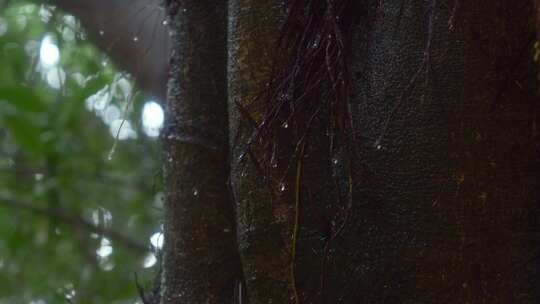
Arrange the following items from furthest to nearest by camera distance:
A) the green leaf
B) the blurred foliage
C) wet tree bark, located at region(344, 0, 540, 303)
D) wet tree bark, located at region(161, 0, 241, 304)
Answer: the blurred foliage
the green leaf
wet tree bark, located at region(161, 0, 241, 304)
wet tree bark, located at region(344, 0, 540, 303)

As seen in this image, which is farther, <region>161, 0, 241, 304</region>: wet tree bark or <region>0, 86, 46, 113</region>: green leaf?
<region>0, 86, 46, 113</region>: green leaf

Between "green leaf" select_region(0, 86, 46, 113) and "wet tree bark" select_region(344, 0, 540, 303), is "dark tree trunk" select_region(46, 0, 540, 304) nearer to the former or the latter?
"wet tree bark" select_region(344, 0, 540, 303)

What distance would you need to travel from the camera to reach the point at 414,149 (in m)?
1.19

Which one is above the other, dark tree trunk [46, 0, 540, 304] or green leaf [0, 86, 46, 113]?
green leaf [0, 86, 46, 113]

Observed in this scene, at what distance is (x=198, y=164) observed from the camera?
1.45 metres

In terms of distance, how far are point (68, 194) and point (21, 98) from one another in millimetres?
1146

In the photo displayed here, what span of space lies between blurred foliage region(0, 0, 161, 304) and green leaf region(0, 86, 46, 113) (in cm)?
45

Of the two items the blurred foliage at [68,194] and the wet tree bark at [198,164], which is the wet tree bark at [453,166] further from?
the blurred foliage at [68,194]

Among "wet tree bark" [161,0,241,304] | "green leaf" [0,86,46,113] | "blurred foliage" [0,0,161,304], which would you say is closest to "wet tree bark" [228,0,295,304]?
"wet tree bark" [161,0,241,304]

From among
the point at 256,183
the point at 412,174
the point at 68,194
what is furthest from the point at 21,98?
the point at 412,174

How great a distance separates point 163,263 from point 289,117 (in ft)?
1.19

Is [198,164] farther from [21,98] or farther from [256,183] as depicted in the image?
[21,98]

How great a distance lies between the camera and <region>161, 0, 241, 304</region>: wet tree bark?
4.59ft

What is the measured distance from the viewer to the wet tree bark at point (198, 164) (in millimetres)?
1399
